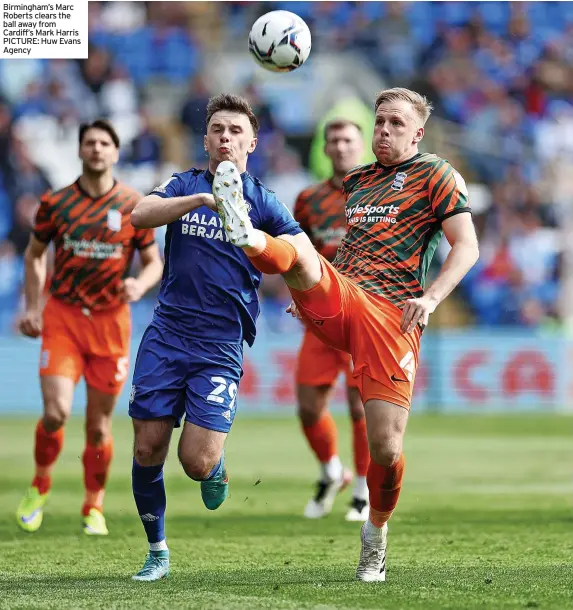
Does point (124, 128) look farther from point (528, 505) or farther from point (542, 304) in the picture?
point (528, 505)

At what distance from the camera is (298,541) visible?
7445 millimetres

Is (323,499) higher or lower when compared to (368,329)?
lower

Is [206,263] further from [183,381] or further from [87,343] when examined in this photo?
[87,343]

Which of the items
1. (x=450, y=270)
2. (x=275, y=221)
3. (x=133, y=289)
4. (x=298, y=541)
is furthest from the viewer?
(x=133, y=289)

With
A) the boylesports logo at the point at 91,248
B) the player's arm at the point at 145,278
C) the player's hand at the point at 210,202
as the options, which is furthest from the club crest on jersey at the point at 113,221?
the player's hand at the point at 210,202

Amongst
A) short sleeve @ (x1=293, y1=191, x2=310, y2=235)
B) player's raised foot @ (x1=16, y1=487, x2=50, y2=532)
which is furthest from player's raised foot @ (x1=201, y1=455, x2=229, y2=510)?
short sleeve @ (x1=293, y1=191, x2=310, y2=235)

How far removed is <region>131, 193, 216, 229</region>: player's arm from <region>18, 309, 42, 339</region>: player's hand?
2647 mm

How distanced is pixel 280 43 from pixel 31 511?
12.1ft

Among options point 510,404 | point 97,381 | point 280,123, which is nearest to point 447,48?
point 280,123

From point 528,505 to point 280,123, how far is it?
46.0ft

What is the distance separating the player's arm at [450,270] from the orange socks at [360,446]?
133 inches

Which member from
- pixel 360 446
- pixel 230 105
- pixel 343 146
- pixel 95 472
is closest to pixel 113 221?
pixel 95 472

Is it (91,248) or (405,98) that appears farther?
(91,248)

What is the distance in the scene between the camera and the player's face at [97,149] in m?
7.98
